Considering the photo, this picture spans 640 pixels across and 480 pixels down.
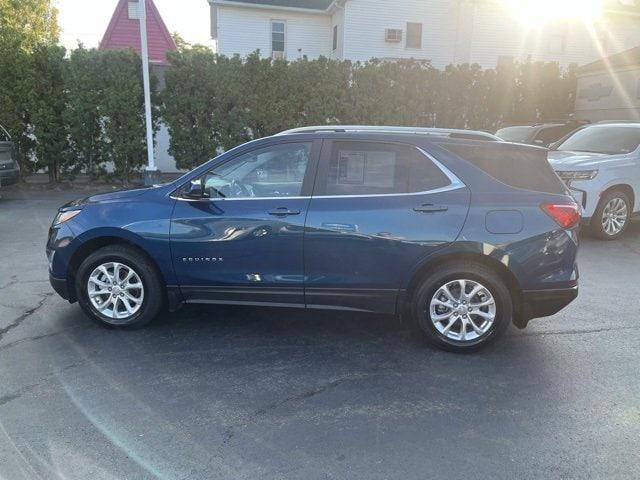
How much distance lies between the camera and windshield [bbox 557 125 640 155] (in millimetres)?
8805

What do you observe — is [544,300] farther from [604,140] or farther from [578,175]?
[604,140]

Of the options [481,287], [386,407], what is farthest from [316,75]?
[386,407]

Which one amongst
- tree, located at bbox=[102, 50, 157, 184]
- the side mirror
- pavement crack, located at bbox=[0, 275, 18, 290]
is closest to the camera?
the side mirror

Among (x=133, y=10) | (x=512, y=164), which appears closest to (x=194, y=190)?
(x=512, y=164)

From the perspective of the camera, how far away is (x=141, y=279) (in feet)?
14.8

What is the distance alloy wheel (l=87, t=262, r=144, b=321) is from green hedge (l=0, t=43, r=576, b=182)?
364 inches

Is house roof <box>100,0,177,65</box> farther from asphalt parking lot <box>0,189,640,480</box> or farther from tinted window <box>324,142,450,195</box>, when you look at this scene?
tinted window <box>324,142,450,195</box>

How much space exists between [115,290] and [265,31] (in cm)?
2539

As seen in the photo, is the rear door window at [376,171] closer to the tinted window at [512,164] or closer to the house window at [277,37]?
the tinted window at [512,164]

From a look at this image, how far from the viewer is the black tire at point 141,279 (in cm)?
448

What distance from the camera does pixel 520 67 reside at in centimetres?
1537

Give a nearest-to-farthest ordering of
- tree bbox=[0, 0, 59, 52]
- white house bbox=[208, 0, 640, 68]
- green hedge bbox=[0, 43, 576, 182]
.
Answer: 1. green hedge bbox=[0, 43, 576, 182]
2. tree bbox=[0, 0, 59, 52]
3. white house bbox=[208, 0, 640, 68]

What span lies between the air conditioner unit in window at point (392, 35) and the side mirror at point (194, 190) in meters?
23.9

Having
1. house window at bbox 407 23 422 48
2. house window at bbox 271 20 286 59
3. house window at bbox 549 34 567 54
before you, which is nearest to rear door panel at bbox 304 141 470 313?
house window at bbox 407 23 422 48
